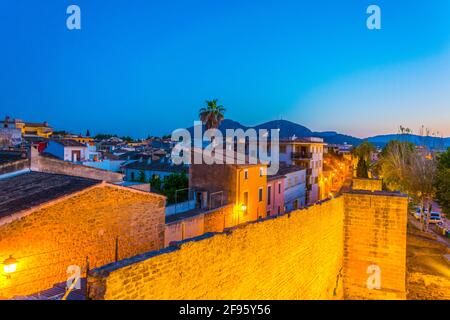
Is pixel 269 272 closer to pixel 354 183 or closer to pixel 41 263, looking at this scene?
pixel 41 263

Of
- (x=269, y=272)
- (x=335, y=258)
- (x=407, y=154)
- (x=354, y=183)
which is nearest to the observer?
(x=269, y=272)

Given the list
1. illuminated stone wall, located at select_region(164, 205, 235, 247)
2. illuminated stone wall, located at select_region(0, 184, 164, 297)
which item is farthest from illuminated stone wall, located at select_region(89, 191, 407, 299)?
illuminated stone wall, located at select_region(0, 184, 164, 297)

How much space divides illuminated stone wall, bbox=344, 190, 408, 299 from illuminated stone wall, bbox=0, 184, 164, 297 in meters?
7.81

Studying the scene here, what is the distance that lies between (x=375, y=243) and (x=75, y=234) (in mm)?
10270

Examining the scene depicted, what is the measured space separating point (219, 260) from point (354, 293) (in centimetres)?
824

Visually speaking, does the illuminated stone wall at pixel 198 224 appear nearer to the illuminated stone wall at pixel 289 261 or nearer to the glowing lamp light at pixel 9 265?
the illuminated stone wall at pixel 289 261

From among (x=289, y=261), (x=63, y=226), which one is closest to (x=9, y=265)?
(x=63, y=226)

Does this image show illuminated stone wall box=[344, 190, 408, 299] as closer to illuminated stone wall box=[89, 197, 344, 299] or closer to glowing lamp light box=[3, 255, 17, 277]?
illuminated stone wall box=[89, 197, 344, 299]

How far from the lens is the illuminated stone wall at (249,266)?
432 centimetres

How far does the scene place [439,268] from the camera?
56.8 ft

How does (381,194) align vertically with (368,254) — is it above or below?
above

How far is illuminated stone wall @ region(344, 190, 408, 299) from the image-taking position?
36.3ft
